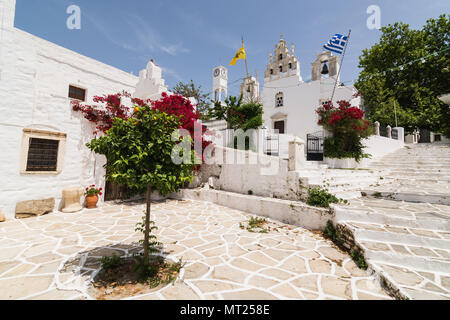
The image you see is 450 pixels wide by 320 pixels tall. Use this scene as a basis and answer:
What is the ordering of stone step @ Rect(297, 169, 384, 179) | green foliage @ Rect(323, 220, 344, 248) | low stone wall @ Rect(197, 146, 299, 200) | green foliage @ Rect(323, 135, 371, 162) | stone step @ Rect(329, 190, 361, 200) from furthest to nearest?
green foliage @ Rect(323, 135, 371, 162) → low stone wall @ Rect(197, 146, 299, 200) → stone step @ Rect(297, 169, 384, 179) → stone step @ Rect(329, 190, 361, 200) → green foliage @ Rect(323, 220, 344, 248)

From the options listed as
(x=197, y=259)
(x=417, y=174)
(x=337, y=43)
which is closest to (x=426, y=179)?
(x=417, y=174)

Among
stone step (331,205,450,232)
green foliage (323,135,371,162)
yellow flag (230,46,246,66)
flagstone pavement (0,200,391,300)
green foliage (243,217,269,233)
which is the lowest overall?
flagstone pavement (0,200,391,300)

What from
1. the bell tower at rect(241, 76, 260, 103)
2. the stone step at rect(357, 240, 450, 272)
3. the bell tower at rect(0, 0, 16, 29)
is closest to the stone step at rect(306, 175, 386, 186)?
the stone step at rect(357, 240, 450, 272)

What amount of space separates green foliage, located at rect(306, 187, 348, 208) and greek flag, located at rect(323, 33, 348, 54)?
42.6 ft

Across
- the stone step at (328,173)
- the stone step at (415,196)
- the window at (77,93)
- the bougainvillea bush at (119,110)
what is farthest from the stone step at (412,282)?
the window at (77,93)

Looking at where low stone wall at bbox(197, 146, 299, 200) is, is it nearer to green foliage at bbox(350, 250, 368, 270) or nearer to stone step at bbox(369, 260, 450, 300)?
green foliage at bbox(350, 250, 368, 270)

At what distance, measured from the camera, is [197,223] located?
18.9ft

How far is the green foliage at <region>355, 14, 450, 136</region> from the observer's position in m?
18.2

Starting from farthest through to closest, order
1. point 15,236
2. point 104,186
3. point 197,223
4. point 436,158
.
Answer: point 436,158
point 104,186
point 197,223
point 15,236

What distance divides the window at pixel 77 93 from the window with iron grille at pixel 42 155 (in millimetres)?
2783
